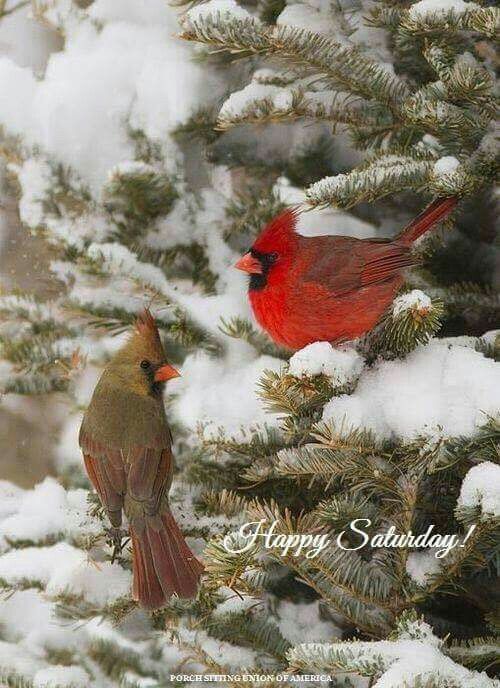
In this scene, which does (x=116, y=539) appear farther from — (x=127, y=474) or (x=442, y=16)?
(x=442, y=16)

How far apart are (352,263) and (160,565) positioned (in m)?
0.61

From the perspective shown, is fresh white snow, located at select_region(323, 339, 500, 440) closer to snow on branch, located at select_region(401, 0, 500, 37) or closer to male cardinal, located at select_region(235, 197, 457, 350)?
male cardinal, located at select_region(235, 197, 457, 350)

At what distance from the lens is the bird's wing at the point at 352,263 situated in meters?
1.44

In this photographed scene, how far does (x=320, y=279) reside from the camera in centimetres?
143

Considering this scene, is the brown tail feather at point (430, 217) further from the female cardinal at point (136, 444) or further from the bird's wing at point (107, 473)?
the bird's wing at point (107, 473)

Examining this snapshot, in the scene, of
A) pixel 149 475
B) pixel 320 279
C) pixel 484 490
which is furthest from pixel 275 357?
pixel 484 490

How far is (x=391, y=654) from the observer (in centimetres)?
101

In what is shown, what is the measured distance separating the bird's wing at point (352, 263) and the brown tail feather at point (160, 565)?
0.49 meters

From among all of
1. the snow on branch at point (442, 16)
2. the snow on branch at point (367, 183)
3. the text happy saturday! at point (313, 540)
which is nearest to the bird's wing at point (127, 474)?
the text happy saturday! at point (313, 540)

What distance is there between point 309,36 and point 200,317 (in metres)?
0.56

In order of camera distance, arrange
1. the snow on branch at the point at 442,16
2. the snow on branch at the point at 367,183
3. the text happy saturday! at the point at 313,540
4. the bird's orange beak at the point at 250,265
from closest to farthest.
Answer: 1. the text happy saturday! at the point at 313,540
2. the snow on branch at the point at 442,16
3. the snow on branch at the point at 367,183
4. the bird's orange beak at the point at 250,265

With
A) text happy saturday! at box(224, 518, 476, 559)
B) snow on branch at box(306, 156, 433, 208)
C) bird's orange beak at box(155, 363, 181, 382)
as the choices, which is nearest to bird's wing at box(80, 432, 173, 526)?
bird's orange beak at box(155, 363, 181, 382)

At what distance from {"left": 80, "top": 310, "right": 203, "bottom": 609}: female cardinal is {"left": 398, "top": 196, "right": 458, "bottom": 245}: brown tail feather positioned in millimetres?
474

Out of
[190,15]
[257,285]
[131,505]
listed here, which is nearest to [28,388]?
[131,505]
